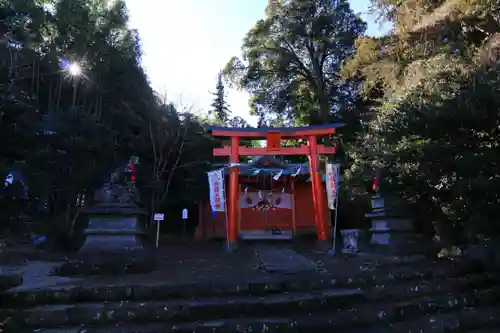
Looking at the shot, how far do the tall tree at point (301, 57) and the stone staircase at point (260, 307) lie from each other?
16289 mm

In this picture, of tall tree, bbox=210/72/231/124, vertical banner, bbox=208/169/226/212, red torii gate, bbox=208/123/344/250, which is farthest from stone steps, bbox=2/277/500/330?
tall tree, bbox=210/72/231/124

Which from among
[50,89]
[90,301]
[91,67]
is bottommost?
[90,301]

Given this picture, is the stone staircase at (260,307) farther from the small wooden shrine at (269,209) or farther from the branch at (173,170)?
the small wooden shrine at (269,209)

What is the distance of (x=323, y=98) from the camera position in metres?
21.8

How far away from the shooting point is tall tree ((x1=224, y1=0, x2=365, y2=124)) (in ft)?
70.9

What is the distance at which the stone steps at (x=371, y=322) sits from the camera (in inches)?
163

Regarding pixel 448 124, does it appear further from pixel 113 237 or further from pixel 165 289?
pixel 113 237

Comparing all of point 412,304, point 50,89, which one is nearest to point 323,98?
point 50,89

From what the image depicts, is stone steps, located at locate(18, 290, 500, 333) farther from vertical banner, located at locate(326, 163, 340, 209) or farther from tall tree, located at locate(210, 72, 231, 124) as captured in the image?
tall tree, located at locate(210, 72, 231, 124)

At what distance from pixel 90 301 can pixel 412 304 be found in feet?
13.6

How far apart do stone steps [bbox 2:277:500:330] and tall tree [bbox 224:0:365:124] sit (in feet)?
54.3

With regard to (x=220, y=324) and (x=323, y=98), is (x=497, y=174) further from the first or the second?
(x=323, y=98)

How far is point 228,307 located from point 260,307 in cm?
39

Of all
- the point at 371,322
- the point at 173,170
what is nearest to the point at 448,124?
the point at 371,322
